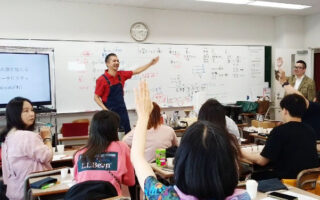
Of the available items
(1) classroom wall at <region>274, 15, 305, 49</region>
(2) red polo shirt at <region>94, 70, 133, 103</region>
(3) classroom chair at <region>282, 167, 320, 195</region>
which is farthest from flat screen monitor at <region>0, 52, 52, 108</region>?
(1) classroom wall at <region>274, 15, 305, 49</region>

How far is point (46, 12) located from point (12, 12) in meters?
0.54

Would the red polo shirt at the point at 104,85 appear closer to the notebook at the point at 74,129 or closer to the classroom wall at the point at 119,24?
the notebook at the point at 74,129

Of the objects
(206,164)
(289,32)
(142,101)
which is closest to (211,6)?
(289,32)

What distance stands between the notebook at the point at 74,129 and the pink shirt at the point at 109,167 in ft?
8.39

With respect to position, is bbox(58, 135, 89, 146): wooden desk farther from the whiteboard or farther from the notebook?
the whiteboard

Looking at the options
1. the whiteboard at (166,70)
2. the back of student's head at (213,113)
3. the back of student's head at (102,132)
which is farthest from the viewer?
the whiteboard at (166,70)

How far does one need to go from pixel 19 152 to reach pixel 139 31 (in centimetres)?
410

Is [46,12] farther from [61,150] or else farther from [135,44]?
[61,150]

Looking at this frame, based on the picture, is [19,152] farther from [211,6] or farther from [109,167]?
[211,6]

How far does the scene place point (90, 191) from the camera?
1.75m

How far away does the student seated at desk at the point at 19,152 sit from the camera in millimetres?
2707

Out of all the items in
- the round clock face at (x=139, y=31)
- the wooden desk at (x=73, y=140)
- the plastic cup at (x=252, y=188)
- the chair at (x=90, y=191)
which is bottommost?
the wooden desk at (x=73, y=140)

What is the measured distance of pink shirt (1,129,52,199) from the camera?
106 inches

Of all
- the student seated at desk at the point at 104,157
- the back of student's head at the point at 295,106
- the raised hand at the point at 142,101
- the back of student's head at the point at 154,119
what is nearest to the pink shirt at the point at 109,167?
the student seated at desk at the point at 104,157
